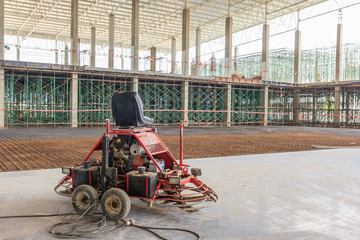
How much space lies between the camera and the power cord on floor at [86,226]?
11.7 feet

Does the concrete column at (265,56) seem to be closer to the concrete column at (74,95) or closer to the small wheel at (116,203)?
the concrete column at (74,95)

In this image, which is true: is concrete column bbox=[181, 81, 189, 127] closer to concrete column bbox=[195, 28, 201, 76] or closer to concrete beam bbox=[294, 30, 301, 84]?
concrete column bbox=[195, 28, 201, 76]

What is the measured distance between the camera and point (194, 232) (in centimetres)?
368

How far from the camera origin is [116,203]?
4.17 meters

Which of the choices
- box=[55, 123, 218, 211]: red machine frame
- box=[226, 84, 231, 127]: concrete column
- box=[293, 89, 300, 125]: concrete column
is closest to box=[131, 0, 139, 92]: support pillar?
box=[226, 84, 231, 127]: concrete column

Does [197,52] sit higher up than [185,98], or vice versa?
[197,52]

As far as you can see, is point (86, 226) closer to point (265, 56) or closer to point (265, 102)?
point (265, 102)

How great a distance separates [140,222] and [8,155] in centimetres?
745

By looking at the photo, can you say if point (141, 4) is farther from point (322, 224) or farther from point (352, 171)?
point (322, 224)

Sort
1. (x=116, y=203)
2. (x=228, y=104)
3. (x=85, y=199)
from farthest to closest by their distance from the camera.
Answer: (x=228, y=104)
(x=85, y=199)
(x=116, y=203)

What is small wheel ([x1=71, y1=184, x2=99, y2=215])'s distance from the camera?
416cm

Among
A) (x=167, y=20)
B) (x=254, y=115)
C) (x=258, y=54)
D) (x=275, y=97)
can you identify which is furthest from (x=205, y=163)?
(x=258, y=54)

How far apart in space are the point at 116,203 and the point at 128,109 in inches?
54.3

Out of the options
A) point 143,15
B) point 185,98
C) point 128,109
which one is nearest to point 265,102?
point 185,98
